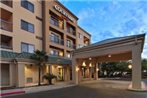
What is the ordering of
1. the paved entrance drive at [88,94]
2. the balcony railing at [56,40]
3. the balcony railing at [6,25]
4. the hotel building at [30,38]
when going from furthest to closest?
the balcony railing at [56,40] < the balcony railing at [6,25] < the hotel building at [30,38] < the paved entrance drive at [88,94]

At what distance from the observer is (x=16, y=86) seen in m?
24.0

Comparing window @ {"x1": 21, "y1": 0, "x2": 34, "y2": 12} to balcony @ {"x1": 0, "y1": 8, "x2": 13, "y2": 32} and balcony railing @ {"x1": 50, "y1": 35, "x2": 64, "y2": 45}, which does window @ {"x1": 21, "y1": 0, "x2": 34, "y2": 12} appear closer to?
balcony @ {"x1": 0, "y1": 8, "x2": 13, "y2": 32}

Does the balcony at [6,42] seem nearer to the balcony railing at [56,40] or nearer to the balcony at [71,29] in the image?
the balcony railing at [56,40]

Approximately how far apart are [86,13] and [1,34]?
50501mm

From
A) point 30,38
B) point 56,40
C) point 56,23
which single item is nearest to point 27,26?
point 30,38

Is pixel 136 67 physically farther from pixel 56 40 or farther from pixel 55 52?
pixel 56 40

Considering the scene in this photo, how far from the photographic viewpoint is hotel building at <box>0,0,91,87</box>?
2453cm

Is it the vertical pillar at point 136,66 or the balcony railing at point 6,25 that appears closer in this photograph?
the vertical pillar at point 136,66

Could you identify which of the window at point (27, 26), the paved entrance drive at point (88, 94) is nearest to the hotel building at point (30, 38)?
the window at point (27, 26)

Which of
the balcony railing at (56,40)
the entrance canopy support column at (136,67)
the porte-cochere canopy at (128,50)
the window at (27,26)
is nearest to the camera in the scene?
the entrance canopy support column at (136,67)

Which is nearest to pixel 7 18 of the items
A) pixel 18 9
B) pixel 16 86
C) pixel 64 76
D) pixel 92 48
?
pixel 18 9

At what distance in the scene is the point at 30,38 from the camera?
29.4 m

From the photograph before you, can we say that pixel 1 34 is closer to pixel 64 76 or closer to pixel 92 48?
pixel 92 48

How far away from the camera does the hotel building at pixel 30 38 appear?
A: 24.5 meters
